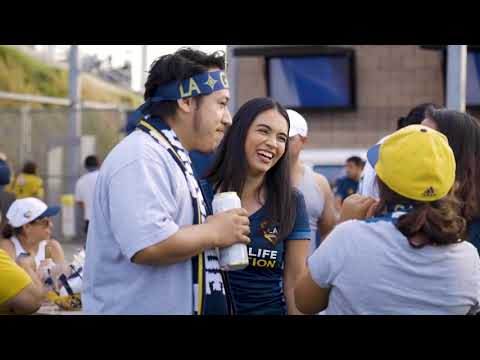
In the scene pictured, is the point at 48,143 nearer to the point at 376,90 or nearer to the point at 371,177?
the point at 376,90

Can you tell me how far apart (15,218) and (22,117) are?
13031 mm

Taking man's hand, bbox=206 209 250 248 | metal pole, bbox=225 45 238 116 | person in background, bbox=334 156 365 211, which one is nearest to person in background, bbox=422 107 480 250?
man's hand, bbox=206 209 250 248

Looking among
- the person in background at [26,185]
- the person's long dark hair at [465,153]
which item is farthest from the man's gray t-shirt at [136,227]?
the person in background at [26,185]

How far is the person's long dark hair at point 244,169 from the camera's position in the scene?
3.90 metres

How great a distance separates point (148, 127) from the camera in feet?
10.3

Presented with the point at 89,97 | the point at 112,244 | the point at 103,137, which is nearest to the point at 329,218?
the point at 112,244

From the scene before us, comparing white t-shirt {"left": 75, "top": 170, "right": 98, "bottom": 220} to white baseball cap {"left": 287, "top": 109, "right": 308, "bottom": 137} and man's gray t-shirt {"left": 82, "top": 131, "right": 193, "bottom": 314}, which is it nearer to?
white baseball cap {"left": 287, "top": 109, "right": 308, "bottom": 137}

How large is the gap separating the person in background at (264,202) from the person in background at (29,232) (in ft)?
10.0

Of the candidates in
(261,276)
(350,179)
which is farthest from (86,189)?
(261,276)

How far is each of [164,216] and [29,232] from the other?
4.08 metres

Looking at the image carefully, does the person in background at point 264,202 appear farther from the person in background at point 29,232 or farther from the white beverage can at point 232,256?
the person in background at point 29,232
